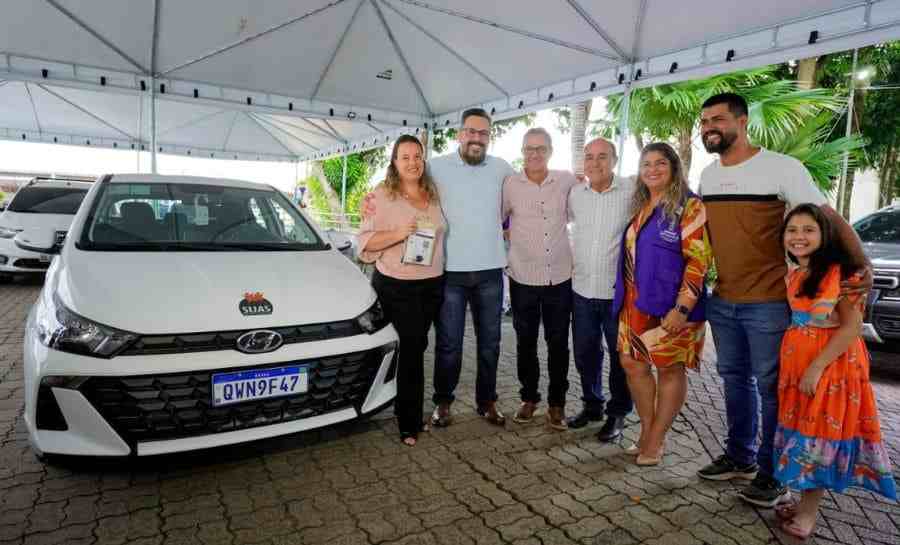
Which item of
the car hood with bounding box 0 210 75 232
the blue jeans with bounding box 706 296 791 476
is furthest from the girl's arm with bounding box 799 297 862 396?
the car hood with bounding box 0 210 75 232

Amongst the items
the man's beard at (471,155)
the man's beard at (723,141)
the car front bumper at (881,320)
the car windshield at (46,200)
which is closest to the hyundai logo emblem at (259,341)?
the man's beard at (471,155)

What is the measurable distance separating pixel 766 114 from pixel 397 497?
20.9 ft

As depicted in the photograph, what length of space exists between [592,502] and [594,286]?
1072 mm

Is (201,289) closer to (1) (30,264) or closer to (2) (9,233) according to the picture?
(1) (30,264)

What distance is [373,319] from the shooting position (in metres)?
Result: 2.58

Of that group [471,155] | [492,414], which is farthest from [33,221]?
[492,414]

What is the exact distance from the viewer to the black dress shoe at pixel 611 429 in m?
3.01

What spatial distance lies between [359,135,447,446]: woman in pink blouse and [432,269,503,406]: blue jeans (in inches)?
6.4

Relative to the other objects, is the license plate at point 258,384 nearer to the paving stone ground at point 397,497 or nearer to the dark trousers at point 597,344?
the paving stone ground at point 397,497

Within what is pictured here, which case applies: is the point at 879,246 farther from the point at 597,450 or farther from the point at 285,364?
the point at 285,364

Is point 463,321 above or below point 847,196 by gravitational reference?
below

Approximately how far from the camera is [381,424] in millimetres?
3105

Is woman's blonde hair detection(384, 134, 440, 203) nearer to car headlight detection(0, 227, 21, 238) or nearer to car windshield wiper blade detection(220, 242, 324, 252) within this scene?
car windshield wiper blade detection(220, 242, 324, 252)

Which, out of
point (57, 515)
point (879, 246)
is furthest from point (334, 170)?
point (57, 515)
